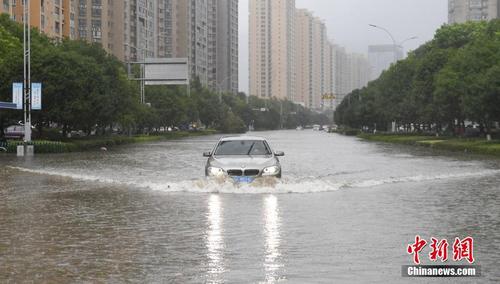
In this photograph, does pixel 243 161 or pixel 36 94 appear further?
pixel 36 94

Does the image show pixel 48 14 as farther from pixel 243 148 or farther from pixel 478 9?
pixel 243 148

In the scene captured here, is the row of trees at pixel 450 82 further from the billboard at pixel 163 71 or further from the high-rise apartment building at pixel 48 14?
the high-rise apartment building at pixel 48 14

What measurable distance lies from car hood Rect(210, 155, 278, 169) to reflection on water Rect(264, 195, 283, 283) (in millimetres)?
2039

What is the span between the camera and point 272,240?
415 inches

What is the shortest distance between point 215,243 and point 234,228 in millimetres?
1527

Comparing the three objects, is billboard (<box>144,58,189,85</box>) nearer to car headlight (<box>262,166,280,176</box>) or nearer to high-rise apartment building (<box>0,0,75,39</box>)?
high-rise apartment building (<box>0,0,75,39</box>)

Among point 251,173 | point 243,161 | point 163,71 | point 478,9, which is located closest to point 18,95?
point 163,71

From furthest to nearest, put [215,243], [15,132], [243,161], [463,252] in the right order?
[15,132]
[243,161]
[215,243]
[463,252]

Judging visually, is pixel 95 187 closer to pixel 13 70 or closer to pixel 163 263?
pixel 163 263

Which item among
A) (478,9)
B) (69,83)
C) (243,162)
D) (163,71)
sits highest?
(478,9)

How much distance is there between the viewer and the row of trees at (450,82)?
49594 mm

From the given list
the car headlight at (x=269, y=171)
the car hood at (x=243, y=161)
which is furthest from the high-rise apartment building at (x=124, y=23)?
the car headlight at (x=269, y=171)

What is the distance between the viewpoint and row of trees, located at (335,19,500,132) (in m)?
Answer: 49.6

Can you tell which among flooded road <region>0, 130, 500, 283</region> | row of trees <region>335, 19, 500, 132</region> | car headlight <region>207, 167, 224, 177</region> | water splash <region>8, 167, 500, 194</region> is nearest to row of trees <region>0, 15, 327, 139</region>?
row of trees <region>335, 19, 500, 132</region>
